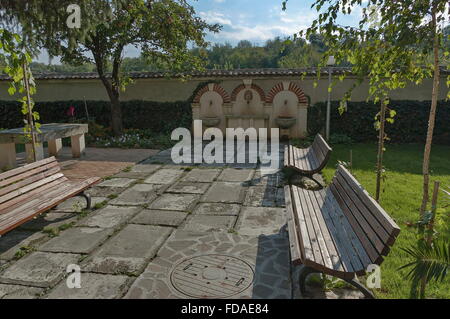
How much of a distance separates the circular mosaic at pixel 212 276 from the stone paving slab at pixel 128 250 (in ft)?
1.55

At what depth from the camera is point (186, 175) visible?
7164 millimetres

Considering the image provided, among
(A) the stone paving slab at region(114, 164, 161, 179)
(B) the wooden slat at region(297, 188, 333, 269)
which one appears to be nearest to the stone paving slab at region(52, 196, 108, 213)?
(A) the stone paving slab at region(114, 164, 161, 179)

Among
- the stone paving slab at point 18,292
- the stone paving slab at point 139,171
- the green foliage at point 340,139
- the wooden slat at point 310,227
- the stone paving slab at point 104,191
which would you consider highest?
the wooden slat at point 310,227

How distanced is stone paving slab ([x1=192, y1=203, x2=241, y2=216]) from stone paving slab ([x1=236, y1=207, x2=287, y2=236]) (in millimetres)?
135

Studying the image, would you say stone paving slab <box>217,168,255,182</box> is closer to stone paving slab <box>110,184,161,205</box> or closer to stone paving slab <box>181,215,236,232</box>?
stone paving slab <box>110,184,161,205</box>

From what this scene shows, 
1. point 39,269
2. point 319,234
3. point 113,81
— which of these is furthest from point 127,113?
point 319,234

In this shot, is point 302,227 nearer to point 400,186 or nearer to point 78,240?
point 78,240

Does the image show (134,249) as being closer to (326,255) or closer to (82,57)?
(326,255)

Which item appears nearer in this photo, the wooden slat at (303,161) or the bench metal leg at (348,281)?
the bench metal leg at (348,281)

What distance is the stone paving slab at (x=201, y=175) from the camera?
6.77 m

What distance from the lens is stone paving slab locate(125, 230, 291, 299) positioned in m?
2.96

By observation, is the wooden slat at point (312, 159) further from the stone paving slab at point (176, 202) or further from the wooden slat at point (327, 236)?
the stone paving slab at point (176, 202)

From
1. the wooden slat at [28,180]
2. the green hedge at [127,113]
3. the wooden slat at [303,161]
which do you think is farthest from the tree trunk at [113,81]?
the wooden slat at [303,161]
